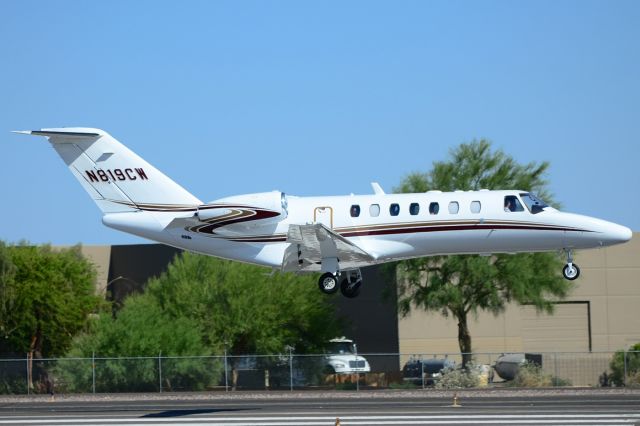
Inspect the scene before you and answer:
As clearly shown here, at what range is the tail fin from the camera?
34.1m

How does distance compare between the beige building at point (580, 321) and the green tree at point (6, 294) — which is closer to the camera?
the green tree at point (6, 294)

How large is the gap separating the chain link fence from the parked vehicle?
11 cm

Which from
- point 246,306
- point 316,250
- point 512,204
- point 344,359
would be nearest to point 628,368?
point 512,204

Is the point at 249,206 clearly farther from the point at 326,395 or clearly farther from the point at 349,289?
the point at 326,395

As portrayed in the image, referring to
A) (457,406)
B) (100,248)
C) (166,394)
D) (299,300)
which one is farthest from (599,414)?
(100,248)

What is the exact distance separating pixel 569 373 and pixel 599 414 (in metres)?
12.8

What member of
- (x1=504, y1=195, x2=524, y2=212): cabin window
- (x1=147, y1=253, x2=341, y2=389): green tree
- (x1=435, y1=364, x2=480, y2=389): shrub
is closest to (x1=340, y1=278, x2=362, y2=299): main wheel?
(x1=504, y1=195, x2=524, y2=212): cabin window

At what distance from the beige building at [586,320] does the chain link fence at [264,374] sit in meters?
11.1

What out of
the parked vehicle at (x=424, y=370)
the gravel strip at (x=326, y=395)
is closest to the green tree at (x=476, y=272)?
the parked vehicle at (x=424, y=370)

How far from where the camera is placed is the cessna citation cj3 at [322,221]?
32.0 metres

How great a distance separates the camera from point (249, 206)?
32625 millimetres

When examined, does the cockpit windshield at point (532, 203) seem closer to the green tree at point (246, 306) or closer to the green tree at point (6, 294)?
the green tree at point (246, 306)

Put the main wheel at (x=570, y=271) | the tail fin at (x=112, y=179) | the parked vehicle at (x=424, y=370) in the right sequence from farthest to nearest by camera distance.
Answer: the parked vehicle at (x=424, y=370), the tail fin at (x=112, y=179), the main wheel at (x=570, y=271)

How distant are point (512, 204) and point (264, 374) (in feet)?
43.0
